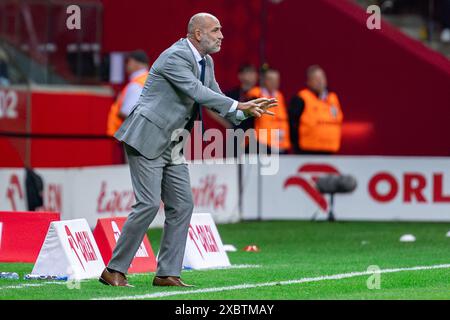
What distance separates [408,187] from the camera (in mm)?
21078

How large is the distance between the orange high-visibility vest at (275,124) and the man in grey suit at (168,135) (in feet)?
32.7

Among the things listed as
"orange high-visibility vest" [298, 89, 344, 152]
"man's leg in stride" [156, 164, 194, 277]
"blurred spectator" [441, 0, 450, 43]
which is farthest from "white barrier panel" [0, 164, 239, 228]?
"blurred spectator" [441, 0, 450, 43]

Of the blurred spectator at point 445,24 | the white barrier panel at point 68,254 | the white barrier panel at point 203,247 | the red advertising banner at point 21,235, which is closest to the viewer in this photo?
the white barrier panel at point 68,254

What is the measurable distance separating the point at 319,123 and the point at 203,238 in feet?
27.3

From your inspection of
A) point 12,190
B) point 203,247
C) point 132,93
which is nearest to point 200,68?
point 203,247

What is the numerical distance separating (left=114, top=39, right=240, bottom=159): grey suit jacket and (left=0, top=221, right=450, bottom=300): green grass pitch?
1.11 meters

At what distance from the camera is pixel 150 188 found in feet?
36.2

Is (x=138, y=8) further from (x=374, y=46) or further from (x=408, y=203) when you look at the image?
(x=408, y=203)

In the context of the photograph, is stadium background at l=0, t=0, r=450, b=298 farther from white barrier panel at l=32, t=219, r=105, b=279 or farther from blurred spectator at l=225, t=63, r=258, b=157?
white barrier panel at l=32, t=219, r=105, b=279

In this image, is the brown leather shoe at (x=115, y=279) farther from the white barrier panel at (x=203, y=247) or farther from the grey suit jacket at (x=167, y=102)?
the white barrier panel at (x=203, y=247)

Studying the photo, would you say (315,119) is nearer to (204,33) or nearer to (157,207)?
(204,33)

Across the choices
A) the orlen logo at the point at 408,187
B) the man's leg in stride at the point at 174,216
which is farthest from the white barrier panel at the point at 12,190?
the man's leg in stride at the point at 174,216

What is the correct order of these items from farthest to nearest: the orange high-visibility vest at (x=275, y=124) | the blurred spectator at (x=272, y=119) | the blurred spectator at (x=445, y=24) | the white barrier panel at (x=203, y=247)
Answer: the blurred spectator at (x=445, y=24) < the orange high-visibility vest at (x=275, y=124) < the blurred spectator at (x=272, y=119) < the white barrier panel at (x=203, y=247)

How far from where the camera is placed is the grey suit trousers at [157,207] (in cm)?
1105
